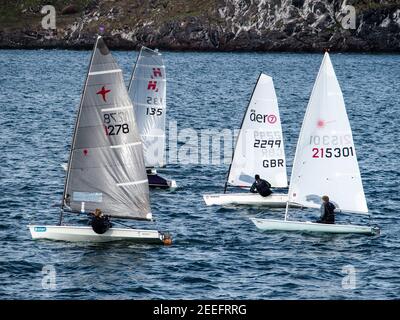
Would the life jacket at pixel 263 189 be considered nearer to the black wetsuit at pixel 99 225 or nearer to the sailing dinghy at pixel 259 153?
the sailing dinghy at pixel 259 153

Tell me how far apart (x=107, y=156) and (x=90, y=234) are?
3593 millimetres

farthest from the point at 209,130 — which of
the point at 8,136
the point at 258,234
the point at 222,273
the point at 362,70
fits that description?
the point at 362,70

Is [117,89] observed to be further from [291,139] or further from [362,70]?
[362,70]

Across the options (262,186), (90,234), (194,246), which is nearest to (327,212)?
(194,246)

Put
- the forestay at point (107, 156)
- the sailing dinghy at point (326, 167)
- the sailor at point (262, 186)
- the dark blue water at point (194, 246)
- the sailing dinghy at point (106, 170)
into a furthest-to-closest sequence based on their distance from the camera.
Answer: the sailor at point (262, 186)
the sailing dinghy at point (326, 167)
the sailing dinghy at point (106, 170)
the forestay at point (107, 156)
the dark blue water at point (194, 246)

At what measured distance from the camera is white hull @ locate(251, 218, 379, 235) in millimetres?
49219

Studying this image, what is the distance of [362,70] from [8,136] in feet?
321

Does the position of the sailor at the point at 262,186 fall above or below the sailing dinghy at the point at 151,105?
below

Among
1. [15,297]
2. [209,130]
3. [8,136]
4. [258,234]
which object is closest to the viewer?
[15,297]

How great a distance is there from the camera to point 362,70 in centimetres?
17188

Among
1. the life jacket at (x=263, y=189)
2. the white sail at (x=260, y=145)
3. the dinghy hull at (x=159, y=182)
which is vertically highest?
the white sail at (x=260, y=145)

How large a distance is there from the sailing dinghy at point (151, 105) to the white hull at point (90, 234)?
49.3ft

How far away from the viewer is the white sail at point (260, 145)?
56.6m

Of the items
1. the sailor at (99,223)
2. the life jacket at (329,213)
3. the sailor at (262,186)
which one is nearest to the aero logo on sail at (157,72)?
the sailor at (262,186)
